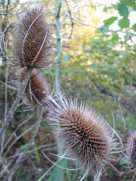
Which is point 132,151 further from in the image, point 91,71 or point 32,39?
point 91,71

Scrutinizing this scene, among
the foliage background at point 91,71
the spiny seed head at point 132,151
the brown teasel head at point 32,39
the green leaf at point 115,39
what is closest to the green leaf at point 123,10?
the foliage background at point 91,71

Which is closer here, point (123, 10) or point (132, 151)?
point (132, 151)

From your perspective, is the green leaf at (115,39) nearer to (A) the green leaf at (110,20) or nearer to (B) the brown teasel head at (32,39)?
(A) the green leaf at (110,20)

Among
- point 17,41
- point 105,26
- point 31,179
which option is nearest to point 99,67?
point 105,26

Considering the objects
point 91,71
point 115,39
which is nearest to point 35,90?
point 115,39

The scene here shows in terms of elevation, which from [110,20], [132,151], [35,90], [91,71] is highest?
[110,20]

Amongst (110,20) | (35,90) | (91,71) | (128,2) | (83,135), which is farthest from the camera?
(91,71)
